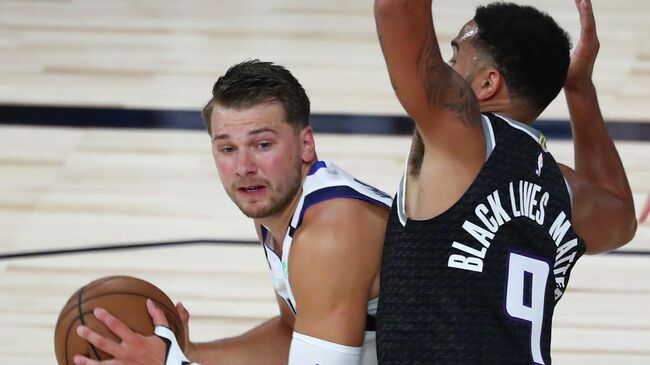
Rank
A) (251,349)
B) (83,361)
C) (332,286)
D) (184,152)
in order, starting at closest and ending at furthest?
(332,286) → (83,361) → (251,349) → (184,152)

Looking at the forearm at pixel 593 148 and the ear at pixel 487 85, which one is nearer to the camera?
the ear at pixel 487 85

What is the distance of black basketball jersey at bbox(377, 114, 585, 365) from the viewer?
91.6 inches

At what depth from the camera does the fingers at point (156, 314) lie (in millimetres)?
2662

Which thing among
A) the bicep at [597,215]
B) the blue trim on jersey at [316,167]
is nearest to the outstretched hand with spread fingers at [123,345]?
the blue trim on jersey at [316,167]

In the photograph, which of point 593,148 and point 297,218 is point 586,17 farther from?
point 297,218

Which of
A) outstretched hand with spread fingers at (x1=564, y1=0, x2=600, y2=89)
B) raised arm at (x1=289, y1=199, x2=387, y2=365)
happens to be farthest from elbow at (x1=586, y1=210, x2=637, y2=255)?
raised arm at (x1=289, y1=199, x2=387, y2=365)

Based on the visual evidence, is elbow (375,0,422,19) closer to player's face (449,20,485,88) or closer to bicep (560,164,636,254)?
A: player's face (449,20,485,88)

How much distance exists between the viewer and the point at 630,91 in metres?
6.02

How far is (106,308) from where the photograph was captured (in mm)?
2666

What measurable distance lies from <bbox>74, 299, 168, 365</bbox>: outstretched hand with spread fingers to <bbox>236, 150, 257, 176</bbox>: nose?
39 centimetres

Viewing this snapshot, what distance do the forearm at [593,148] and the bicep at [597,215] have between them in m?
0.05

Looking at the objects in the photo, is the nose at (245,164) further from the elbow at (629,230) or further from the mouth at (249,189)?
the elbow at (629,230)

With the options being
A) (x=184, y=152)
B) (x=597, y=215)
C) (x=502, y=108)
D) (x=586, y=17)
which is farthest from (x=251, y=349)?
(x=184, y=152)

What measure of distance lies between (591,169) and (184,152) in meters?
2.59
